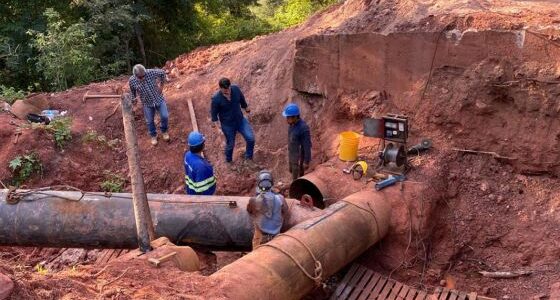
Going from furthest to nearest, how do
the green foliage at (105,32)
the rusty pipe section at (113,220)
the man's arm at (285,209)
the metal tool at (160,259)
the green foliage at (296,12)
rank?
the green foliage at (296,12) → the green foliage at (105,32) → the rusty pipe section at (113,220) → the man's arm at (285,209) → the metal tool at (160,259)

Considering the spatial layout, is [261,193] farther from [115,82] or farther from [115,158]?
[115,82]

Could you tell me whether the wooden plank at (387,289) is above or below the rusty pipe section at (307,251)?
below

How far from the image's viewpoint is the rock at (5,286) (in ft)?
10.9

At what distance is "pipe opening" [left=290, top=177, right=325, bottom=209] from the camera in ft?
24.7

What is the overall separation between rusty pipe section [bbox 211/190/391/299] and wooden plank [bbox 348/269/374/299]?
1.38ft

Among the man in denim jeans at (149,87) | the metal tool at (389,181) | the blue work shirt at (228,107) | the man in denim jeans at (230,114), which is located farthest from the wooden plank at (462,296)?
the man in denim jeans at (149,87)

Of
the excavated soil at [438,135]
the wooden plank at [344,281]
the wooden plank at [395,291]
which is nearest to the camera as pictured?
the wooden plank at [395,291]

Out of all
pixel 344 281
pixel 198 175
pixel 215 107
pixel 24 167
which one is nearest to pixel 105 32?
pixel 24 167

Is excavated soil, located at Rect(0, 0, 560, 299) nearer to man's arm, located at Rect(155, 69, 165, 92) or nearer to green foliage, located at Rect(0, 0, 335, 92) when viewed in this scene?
man's arm, located at Rect(155, 69, 165, 92)

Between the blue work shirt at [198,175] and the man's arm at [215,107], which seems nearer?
the blue work shirt at [198,175]

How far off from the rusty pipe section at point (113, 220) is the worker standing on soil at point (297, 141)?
1.84 m

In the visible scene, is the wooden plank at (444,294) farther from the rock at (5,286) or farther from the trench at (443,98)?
the rock at (5,286)

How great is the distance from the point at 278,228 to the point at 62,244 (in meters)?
2.59

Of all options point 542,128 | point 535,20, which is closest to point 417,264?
point 542,128
